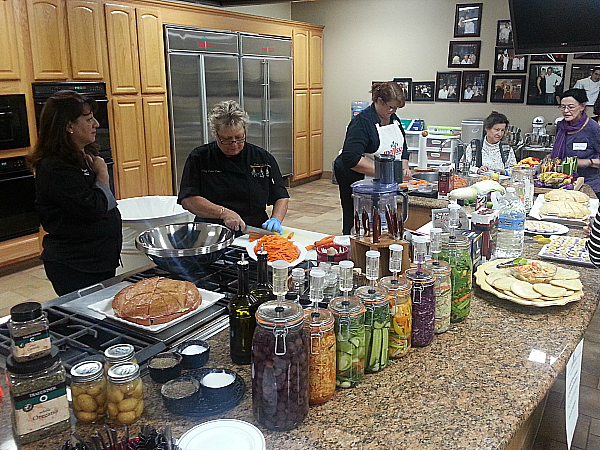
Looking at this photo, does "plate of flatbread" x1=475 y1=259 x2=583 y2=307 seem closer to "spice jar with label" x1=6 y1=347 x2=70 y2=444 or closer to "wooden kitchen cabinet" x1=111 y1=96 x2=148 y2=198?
"spice jar with label" x1=6 y1=347 x2=70 y2=444

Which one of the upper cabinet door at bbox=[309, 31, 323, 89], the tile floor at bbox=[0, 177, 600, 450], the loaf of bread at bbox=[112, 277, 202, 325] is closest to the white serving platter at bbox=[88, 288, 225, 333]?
the loaf of bread at bbox=[112, 277, 202, 325]

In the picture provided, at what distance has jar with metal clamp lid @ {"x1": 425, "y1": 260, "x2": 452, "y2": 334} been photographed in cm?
148

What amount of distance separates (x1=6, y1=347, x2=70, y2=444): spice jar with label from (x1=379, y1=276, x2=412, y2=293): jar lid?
80cm

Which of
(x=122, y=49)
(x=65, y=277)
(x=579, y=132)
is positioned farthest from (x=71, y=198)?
(x=579, y=132)

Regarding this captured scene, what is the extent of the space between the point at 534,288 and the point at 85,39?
453 centimetres

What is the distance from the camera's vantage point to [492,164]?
185 inches

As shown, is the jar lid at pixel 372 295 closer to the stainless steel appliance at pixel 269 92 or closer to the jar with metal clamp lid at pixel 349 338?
the jar with metal clamp lid at pixel 349 338

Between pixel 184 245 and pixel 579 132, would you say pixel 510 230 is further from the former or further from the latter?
pixel 579 132

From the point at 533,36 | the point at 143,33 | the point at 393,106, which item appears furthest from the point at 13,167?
the point at 533,36

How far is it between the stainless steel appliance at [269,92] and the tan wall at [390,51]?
3.88 ft

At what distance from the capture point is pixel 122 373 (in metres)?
1.10

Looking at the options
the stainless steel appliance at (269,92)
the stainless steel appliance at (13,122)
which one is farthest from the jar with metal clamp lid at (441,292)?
the stainless steel appliance at (269,92)

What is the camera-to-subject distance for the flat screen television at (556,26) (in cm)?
325

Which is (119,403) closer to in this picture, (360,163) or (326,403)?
(326,403)
